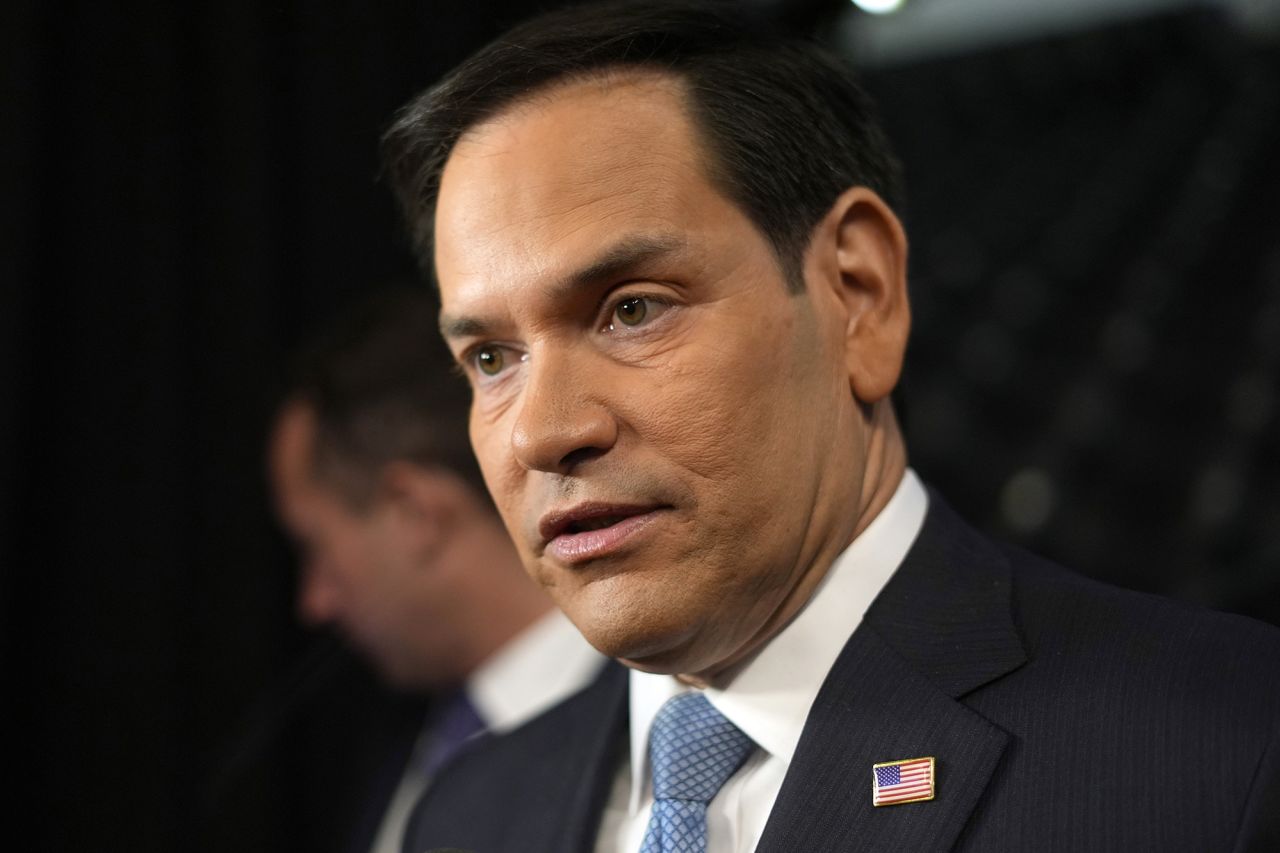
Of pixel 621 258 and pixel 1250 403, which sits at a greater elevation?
pixel 621 258

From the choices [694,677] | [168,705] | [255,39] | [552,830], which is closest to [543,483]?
[694,677]

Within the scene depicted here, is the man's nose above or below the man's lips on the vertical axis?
above

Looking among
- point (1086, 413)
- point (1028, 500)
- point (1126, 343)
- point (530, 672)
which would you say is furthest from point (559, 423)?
point (1126, 343)

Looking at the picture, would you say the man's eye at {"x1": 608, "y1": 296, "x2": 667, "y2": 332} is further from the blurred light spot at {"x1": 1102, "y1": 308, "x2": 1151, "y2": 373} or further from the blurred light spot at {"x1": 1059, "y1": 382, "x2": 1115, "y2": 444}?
the blurred light spot at {"x1": 1102, "y1": 308, "x2": 1151, "y2": 373}

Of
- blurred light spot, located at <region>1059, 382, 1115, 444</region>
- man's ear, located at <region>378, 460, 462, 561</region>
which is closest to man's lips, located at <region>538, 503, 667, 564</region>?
man's ear, located at <region>378, 460, 462, 561</region>

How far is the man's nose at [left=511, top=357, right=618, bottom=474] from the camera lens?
1184mm

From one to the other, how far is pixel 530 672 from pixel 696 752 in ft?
4.07

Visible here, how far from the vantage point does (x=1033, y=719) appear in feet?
3.75

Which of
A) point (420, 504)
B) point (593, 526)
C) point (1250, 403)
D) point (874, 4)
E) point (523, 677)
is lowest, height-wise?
point (1250, 403)

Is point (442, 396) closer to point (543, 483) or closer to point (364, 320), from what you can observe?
point (364, 320)

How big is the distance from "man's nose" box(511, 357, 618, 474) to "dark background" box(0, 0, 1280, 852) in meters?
0.80

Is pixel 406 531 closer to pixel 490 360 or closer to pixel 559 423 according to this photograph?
pixel 490 360

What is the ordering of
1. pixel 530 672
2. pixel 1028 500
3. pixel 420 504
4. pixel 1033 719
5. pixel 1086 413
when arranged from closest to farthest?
pixel 1033 719 < pixel 530 672 < pixel 420 504 < pixel 1028 500 < pixel 1086 413

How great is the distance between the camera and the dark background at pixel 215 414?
7.83 ft
